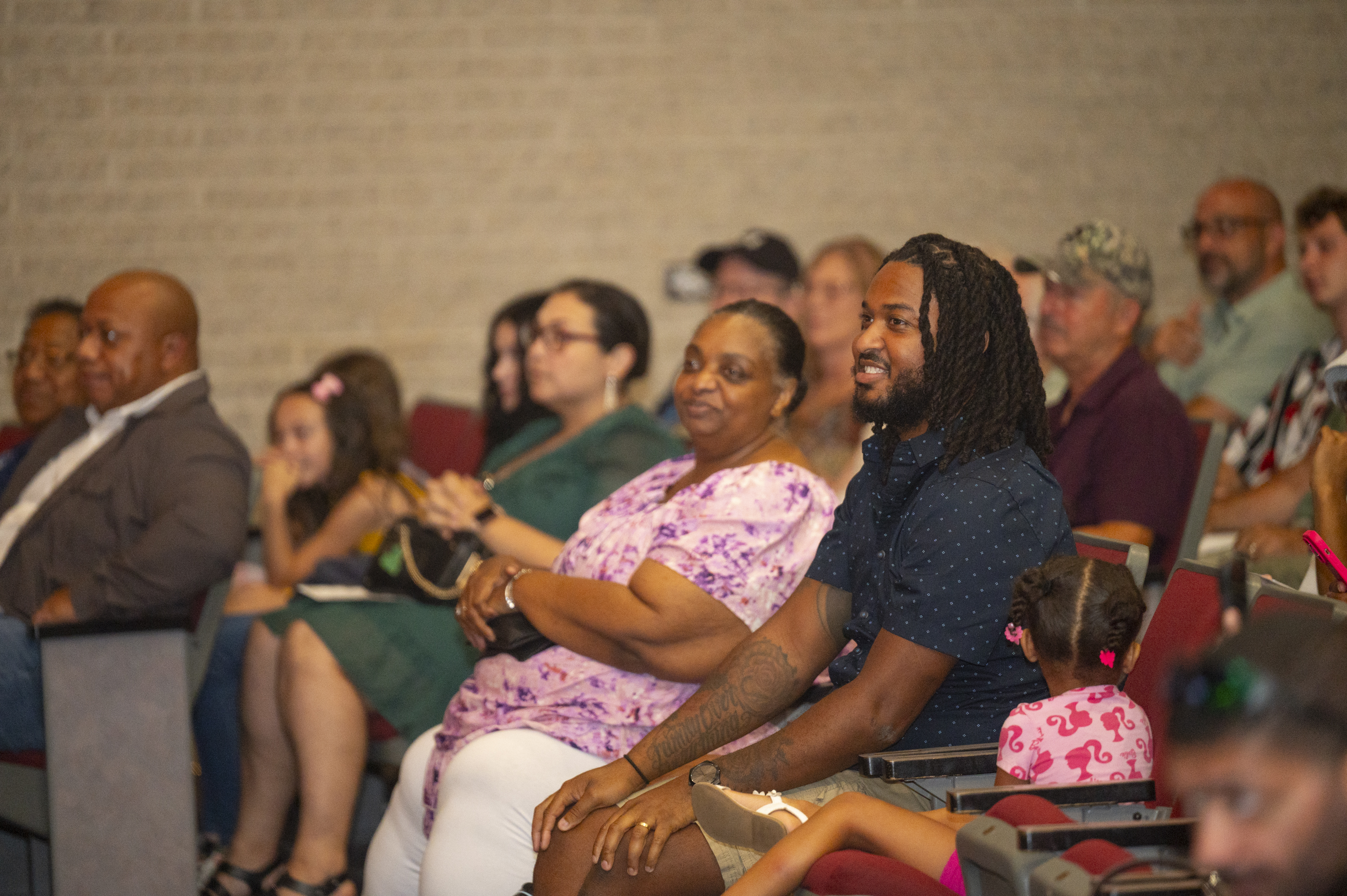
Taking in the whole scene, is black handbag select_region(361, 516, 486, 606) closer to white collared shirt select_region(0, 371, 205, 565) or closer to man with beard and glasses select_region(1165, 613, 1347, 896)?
white collared shirt select_region(0, 371, 205, 565)

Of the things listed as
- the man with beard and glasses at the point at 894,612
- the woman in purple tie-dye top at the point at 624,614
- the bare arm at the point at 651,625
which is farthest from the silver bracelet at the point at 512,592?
the man with beard and glasses at the point at 894,612

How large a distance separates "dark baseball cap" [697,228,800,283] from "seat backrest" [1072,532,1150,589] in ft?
6.06

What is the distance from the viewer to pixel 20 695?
8.24 feet

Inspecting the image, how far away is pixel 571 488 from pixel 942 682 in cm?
130

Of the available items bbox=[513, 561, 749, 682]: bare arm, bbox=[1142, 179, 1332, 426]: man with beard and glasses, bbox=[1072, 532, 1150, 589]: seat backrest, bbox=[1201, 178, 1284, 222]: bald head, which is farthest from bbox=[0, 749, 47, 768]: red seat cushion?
bbox=[1201, 178, 1284, 222]: bald head

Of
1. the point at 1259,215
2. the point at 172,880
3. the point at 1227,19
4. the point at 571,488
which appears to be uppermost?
the point at 1227,19

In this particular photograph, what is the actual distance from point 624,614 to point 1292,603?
96 cm

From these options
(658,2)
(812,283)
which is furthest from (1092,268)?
(658,2)

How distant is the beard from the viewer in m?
1.81

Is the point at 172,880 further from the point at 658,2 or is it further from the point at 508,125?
the point at 658,2

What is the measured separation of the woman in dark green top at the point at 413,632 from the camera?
8.70ft

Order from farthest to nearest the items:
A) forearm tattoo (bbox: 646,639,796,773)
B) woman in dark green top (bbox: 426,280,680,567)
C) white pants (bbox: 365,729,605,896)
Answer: woman in dark green top (bbox: 426,280,680,567) → white pants (bbox: 365,729,605,896) → forearm tattoo (bbox: 646,639,796,773)

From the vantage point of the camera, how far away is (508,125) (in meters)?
4.91

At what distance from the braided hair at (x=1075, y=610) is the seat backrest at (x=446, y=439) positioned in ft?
8.05
